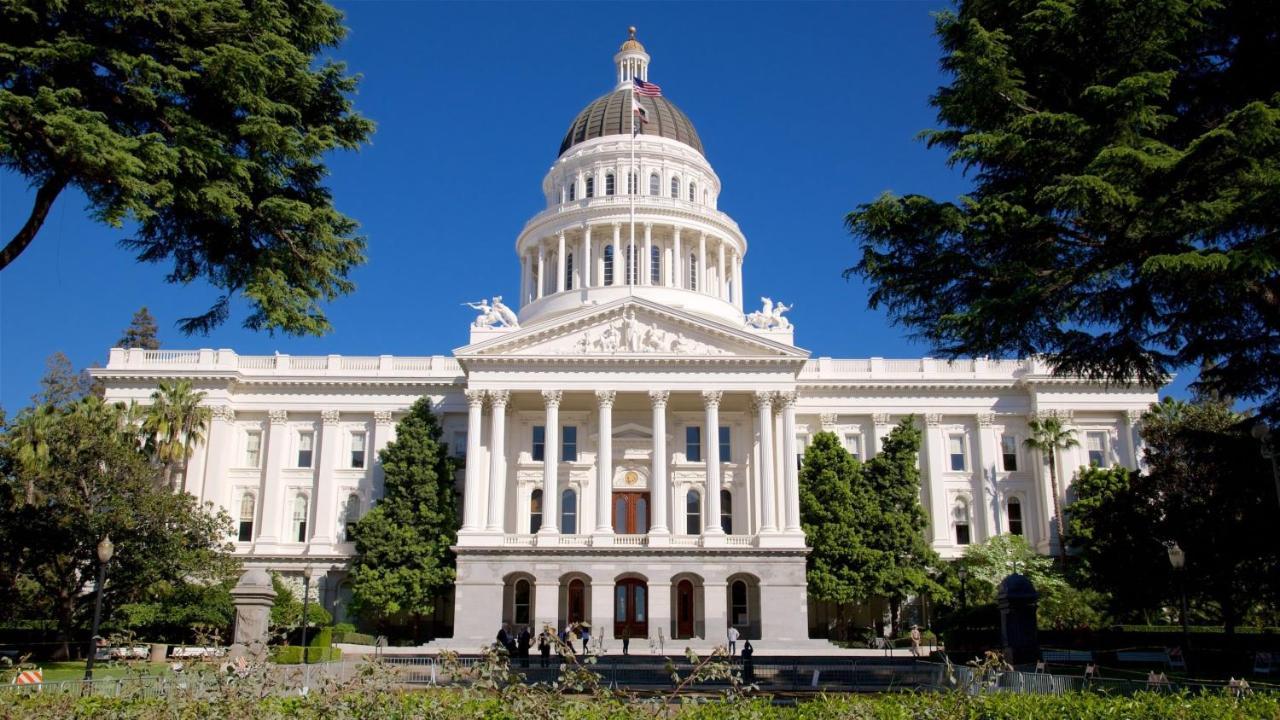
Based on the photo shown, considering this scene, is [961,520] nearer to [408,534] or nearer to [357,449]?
[408,534]

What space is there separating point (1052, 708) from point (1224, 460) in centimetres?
2661

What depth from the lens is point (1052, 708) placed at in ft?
40.6

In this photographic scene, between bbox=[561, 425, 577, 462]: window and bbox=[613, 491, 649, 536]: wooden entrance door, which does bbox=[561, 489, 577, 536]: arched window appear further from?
bbox=[613, 491, 649, 536]: wooden entrance door

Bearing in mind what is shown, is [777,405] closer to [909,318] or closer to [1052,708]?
[909,318]

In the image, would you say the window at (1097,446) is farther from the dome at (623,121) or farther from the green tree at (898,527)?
the dome at (623,121)

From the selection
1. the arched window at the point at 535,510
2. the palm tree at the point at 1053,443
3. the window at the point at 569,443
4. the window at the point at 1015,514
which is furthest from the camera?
the window at the point at 1015,514

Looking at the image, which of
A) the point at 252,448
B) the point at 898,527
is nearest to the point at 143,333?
the point at 252,448

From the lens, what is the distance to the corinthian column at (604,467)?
5034 cm

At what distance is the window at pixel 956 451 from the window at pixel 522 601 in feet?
78.7

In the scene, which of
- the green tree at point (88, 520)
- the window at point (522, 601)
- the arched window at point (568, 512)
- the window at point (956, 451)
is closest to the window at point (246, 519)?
the green tree at point (88, 520)

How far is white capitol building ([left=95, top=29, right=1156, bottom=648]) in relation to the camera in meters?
49.4

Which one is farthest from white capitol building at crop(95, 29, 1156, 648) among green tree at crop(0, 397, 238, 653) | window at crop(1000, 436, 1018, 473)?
green tree at crop(0, 397, 238, 653)

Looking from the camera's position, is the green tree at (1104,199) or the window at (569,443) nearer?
the green tree at (1104,199)

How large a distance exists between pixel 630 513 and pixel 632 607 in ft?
15.8
